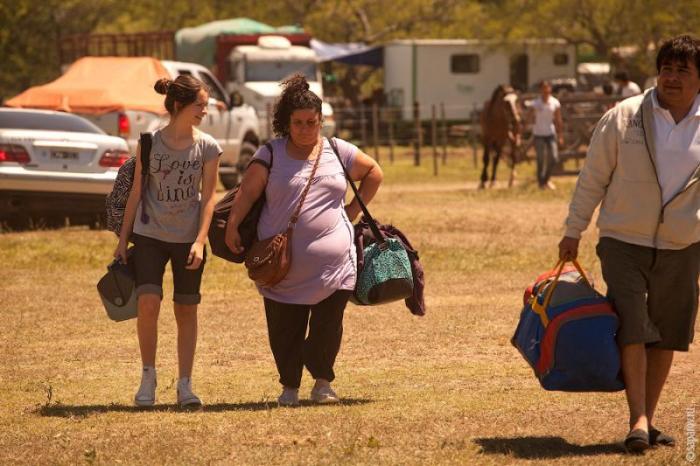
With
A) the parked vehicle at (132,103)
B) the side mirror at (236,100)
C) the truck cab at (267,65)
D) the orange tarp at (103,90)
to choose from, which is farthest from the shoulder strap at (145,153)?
the truck cab at (267,65)

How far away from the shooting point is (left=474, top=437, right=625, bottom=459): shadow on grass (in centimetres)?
662

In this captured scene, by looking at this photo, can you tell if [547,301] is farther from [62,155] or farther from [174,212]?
[62,155]

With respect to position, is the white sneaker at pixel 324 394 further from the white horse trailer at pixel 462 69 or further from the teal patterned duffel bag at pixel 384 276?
the white horse trailer at pixel 462 69

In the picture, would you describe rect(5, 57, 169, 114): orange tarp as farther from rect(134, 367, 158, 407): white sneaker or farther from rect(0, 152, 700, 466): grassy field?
rect(134, 367, 158, 407): white sneaker

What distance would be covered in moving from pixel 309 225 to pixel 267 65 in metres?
28.3

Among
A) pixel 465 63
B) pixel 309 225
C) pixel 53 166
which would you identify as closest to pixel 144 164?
pixel 309 225

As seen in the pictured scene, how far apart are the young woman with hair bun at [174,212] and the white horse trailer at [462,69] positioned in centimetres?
3799

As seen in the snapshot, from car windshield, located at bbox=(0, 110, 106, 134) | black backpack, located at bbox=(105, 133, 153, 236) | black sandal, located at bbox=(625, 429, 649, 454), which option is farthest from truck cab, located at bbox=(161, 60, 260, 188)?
black sandal, located at bbox=(625, 429, 649, 454)

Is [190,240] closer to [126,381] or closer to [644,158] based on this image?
[126,381]

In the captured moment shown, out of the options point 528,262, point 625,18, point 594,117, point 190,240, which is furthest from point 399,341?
point 625,18

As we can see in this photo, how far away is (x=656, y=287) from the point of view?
6.67 meters

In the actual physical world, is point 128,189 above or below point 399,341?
above

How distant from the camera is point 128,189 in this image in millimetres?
7973

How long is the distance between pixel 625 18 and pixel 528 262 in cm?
3029
